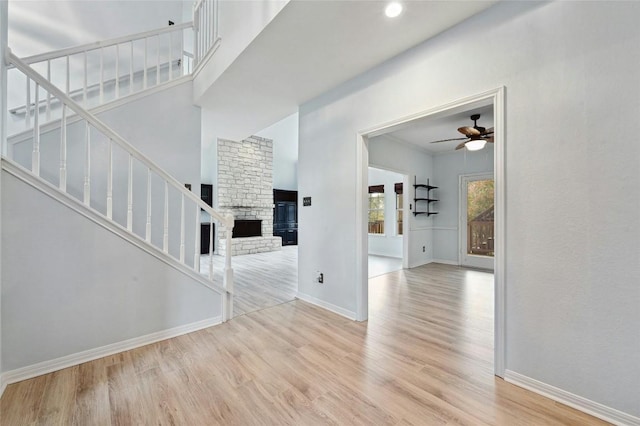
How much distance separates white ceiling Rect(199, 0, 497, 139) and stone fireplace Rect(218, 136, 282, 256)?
4.38m

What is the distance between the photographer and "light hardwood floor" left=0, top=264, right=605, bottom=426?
1.53 meters

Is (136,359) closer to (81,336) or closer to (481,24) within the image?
(81,336)

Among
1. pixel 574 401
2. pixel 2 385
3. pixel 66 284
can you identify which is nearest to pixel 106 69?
pixel 66 284

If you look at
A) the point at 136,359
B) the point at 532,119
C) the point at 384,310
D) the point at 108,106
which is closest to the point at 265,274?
the point at 384,310

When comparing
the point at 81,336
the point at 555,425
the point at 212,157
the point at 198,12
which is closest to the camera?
the point at 555,425

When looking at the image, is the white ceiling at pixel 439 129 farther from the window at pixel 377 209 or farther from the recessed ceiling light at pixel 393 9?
the window at pixel 377 209

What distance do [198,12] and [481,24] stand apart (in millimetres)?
3841

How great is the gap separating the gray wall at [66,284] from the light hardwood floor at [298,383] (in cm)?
22

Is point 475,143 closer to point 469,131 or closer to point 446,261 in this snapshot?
point 469,131

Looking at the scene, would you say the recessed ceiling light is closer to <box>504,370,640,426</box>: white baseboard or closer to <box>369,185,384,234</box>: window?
<box>504,370,640,426</box>: white baseboard

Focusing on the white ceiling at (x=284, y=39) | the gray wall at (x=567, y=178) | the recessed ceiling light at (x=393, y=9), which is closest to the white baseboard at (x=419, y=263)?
the white ceiling at (x=284, y=39)

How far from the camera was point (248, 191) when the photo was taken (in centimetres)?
832

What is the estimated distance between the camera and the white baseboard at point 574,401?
145 cm

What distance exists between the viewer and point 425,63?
2.31 metres
